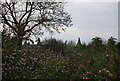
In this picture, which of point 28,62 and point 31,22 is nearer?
point 28,62

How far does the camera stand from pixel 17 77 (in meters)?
7.23

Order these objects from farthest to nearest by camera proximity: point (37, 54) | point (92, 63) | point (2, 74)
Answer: point (37, 54), point (92, 63), point (2, 74)

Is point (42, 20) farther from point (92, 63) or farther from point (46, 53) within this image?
point (92, 63)

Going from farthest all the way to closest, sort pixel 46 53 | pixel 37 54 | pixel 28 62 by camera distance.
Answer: pixel 46 53, pixel 37 54, pixel 28 62

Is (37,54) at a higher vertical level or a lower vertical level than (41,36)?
higher

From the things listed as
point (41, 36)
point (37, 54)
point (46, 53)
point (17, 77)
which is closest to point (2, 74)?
point (17, 77)

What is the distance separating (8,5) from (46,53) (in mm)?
9474

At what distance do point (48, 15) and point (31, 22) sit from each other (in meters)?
1.72

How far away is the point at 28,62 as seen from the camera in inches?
336

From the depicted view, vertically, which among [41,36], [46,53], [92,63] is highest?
[92,63]

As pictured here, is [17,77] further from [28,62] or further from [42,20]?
[42,20]

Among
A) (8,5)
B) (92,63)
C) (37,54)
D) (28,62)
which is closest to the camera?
(92,63)

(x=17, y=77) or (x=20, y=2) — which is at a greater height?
(x=20, y=2)

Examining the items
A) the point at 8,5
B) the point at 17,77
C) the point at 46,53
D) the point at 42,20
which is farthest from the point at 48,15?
the point at 17,77
